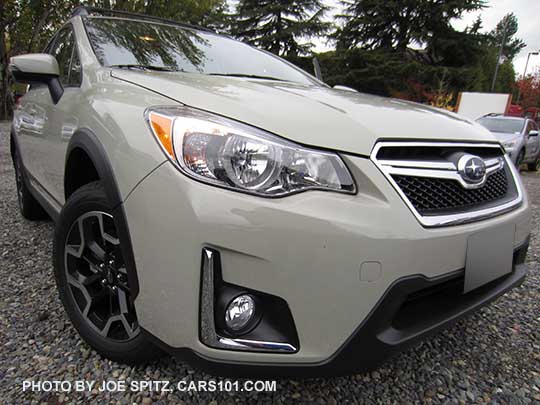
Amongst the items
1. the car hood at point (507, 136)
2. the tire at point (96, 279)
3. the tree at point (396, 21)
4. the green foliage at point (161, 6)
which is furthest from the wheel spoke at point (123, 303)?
the tree at point (396, 21)

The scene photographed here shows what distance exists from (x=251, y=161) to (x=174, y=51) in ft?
4.35

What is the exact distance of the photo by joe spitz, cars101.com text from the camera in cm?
106

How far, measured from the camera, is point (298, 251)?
3.42 ft

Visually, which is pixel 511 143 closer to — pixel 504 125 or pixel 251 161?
pixel 504 125

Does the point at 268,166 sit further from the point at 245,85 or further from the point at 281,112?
the point at 245,85

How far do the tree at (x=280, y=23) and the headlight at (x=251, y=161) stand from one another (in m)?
27.2

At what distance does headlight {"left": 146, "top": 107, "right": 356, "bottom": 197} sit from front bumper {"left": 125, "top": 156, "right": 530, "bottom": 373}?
0.12ft

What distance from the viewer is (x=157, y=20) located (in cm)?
260

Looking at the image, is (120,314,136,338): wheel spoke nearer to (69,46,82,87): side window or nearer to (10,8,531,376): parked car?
(10,8,531,376): parked car

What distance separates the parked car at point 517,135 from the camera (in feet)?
27.9

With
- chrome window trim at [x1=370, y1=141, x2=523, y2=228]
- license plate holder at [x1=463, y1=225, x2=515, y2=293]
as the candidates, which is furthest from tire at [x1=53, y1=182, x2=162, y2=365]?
license plate holder at [x1=463, y1=225, x2=515, y2=293]

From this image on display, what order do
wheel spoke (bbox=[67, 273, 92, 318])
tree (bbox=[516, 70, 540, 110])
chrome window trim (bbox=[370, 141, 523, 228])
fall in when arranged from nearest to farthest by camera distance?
1. chrome window trim (bbox=[370, 141, 523, 228])
2. wheel spoke (bbox=[67, 273, 92, 318])
3. tree (bbox=[516, 70, 540, 110])

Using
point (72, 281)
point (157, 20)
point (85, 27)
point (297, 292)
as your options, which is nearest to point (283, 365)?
point (297, 292)

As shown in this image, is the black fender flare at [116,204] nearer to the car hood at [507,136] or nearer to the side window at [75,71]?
the side window at [75,71]
